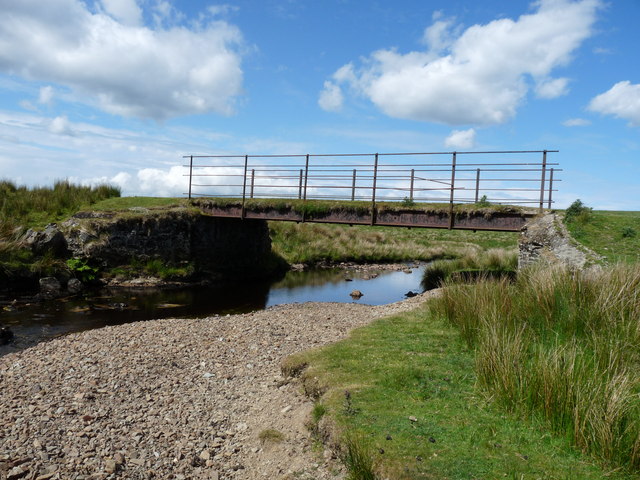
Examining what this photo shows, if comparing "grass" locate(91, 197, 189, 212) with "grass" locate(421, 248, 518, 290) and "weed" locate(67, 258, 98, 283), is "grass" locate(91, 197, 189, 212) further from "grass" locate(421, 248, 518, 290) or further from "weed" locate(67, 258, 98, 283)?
"grass" locate(421, 248, 518, 290)

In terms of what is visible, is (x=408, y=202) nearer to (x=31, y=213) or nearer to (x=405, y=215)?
(x=405, y=215)

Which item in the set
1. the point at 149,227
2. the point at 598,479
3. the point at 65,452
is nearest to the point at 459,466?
the point at 598,479

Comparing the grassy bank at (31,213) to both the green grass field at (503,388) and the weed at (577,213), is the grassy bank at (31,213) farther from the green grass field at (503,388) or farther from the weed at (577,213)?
the weed at (577,213)

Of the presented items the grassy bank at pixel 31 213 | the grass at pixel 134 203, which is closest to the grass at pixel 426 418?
the grassy bank at pixel 31 213

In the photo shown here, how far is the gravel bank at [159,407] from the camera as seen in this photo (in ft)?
19.1

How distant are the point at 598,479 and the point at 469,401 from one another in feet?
5.74

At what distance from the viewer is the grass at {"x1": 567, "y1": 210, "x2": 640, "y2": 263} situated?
41.0ft

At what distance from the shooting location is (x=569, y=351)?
18.2ft

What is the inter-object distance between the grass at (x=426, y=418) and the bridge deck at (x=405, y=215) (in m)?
9.70

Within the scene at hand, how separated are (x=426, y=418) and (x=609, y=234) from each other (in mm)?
11269

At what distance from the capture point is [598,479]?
417cm

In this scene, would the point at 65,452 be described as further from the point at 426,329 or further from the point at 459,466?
the point at 426,329

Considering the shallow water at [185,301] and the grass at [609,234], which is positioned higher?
the grass at [609,234]

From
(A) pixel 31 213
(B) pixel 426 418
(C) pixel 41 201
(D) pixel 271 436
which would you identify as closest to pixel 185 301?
(A) pixel 31 213
